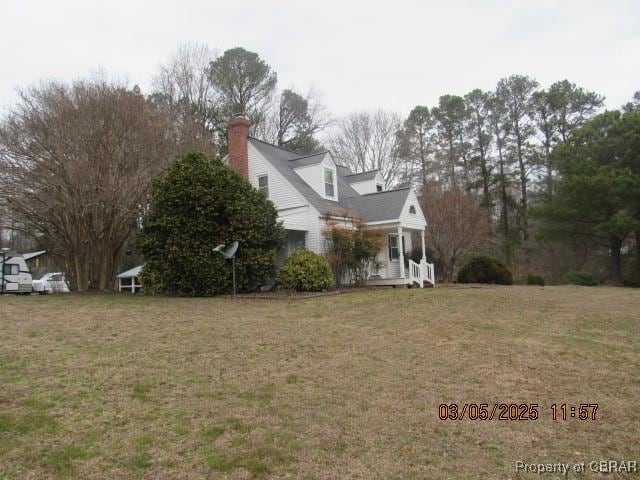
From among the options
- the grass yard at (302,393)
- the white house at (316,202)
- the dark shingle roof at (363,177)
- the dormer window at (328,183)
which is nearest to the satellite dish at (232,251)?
the grass yard at (302,393)

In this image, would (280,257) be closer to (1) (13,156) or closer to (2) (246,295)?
(2) (246,295)

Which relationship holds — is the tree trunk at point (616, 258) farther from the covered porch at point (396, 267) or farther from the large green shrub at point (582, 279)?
the covered porch at point (396, 267)

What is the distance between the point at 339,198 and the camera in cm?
2155

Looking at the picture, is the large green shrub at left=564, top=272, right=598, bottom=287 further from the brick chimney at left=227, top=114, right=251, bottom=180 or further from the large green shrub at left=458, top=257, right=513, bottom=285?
the brick chimney at left=227, top=114, right=251, bottom=180

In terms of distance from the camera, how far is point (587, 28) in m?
12.1

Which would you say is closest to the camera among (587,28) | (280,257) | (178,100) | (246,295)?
(587,28)

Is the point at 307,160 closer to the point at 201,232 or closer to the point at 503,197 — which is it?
the point at 201,232

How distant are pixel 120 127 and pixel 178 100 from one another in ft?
49.5

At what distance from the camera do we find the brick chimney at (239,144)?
1886 cm

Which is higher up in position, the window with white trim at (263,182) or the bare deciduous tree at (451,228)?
the window with white trim at (263,182)

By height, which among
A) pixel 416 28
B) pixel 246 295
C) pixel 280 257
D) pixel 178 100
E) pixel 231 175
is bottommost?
pixel 246 295

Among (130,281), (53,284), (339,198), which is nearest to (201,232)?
(339,198)

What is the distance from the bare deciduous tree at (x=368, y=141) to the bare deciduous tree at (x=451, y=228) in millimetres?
11239

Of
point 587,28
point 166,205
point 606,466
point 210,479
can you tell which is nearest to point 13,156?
point 166,205
